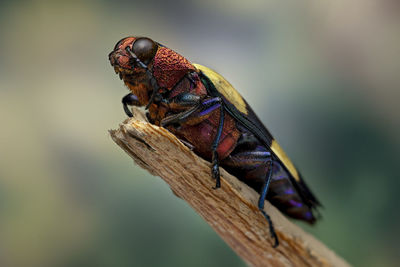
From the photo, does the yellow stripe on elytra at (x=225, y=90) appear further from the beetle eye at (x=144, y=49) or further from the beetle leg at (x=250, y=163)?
the beetle eye at (x=144, y=49)

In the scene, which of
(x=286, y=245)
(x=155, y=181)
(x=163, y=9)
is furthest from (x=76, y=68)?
(x=286, y=245)

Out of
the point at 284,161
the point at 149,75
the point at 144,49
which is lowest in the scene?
the point at 284,161

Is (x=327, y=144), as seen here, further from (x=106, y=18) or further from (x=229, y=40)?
(x=106, y=18)

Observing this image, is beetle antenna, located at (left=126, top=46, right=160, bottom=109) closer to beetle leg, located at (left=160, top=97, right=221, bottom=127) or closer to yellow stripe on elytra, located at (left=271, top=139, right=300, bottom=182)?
beetle leg, located at (left=160, top=97, right=221, bottom=127)

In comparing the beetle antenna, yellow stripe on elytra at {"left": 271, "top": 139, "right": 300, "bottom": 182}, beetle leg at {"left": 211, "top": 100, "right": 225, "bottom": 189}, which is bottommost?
yellow stripe on elytra at {"left": 271, "top": 139, "right": 300, "bottom": 182}

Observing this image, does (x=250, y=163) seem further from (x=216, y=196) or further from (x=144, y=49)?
(x=144, y=49)

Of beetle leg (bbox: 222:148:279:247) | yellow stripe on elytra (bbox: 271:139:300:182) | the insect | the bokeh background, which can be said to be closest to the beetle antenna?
the insect

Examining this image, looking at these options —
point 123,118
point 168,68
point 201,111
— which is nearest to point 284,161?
point 201,111
